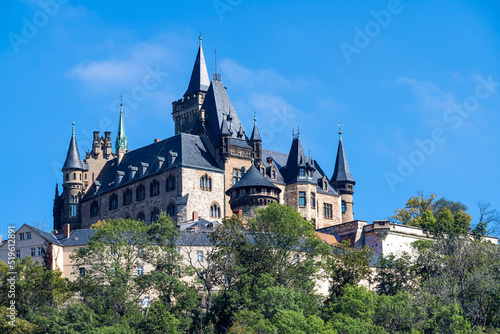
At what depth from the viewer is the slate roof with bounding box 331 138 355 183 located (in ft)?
373

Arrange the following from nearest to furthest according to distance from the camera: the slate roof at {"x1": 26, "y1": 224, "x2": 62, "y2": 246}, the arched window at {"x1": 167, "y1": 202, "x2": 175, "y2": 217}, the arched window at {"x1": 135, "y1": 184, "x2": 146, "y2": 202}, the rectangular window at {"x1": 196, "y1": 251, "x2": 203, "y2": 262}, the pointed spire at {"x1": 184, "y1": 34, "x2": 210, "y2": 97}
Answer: the rectangular window at {"x1": 196, "y1": 251, "x2": 203, "y2": 262}
the slate roof at {"x1": 26, "y1": 224, "x2": 62, "y2": 246}
the arched window at {"x1": 167, "y1": 202, "x2": 175, "y2": 217}
the arched window at {"x1": 135, "y1": 184, "x2": 146, "y2": 202}
the pointed spire at {"x1": 184, "y1": 34, "x2": 210, "y2": 97}

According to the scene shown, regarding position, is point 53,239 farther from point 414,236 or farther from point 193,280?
point 414,236

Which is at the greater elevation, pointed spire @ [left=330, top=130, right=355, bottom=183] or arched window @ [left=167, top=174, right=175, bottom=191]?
pointed spire @ [left=330, top=130, right=355, bottom=183]

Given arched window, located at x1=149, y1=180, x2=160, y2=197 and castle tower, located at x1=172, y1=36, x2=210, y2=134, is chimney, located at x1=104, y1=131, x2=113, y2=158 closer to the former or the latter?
castle tower, located at x1=172, y1=36, x2=210, y2=134

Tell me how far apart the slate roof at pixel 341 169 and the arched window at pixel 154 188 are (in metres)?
22.1

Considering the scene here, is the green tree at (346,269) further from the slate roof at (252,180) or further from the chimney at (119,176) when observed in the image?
the chimney at (119,176)

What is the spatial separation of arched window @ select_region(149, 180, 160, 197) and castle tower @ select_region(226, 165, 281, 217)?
907cm

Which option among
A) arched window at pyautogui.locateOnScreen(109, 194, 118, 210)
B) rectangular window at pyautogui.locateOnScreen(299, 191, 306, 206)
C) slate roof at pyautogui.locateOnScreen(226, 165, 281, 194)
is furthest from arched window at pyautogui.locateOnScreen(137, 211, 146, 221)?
rectangular window at pyautogui.locateOnScreen(299, 191, 306, 206)

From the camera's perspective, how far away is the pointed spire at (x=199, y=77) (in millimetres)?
128125

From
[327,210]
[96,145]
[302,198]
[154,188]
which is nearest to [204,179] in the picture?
[154,188]

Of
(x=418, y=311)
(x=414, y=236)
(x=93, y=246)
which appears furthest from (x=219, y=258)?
(x=414, y=236)

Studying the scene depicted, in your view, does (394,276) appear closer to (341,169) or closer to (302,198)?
(302,198)

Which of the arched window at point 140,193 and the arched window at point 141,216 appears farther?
the arched window at point 140,193

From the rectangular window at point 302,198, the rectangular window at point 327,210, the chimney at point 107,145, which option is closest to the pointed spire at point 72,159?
the chimney at point 107,145
